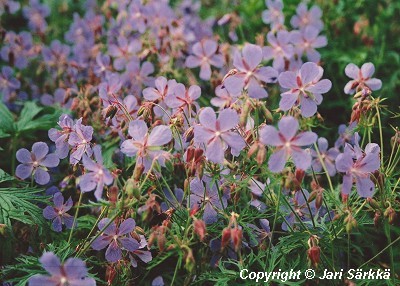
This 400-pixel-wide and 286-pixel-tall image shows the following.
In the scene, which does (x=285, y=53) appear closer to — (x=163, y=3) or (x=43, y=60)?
(x=163, y=3)

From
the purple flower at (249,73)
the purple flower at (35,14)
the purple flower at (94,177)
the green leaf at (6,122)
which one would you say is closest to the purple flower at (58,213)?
the purple flower at (94,177)

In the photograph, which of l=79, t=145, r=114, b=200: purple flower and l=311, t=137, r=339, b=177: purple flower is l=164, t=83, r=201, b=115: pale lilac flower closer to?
l=79, t=145, r=114, b=200: purple flower

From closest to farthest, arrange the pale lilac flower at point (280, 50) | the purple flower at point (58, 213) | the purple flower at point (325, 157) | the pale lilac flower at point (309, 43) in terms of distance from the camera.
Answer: the purple flower at point (58, 213), the purple flower at point (325, 157), the pale lilac flower at point (280, 50), the pale lilac flower at point (309, 43)

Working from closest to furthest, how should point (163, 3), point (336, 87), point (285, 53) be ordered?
1. point (285, 53)
2. point (336, 87)
3. point (163, 3)

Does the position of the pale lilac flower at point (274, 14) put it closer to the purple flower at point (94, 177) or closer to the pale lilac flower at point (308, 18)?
the pale lilac flower at point (308, 18)

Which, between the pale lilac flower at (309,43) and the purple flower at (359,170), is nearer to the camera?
the purple flower at (359,170)

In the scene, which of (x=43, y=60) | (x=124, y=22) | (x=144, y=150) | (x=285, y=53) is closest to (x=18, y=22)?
(x=43, y=60)

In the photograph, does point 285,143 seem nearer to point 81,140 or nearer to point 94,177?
point 94,177
